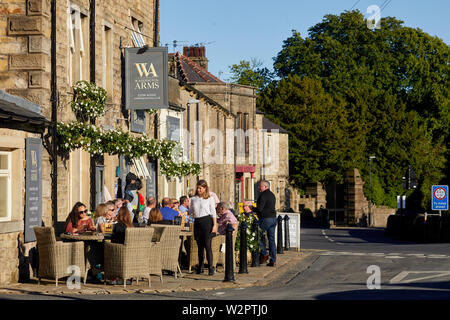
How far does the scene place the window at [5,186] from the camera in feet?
51.5

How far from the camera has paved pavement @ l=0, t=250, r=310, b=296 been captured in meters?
13.8

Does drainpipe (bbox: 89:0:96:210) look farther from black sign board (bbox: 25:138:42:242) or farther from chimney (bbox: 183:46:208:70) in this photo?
chimney (bbox: 183:46:208:70)

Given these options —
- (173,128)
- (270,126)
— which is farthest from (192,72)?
(173,128)

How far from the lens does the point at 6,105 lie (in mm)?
15555

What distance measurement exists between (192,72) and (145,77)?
33273mm

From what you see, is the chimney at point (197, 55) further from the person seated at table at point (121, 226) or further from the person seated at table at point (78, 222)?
the person seated at table at point (121, 226)

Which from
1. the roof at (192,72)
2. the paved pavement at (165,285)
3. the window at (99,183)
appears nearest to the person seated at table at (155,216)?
the paved pavement at (165,285)

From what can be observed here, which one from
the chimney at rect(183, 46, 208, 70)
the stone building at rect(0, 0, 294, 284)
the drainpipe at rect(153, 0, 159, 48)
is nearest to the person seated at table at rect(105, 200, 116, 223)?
the stone building at rect(0, 0, 294, 284)

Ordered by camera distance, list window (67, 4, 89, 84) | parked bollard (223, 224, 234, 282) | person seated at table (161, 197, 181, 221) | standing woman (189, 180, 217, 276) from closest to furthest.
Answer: parked bollard (223, 224, 234, 282) → standing woman (189, 180, 217, 276) → person seated at table (161, 197, 181, 221) → window (67, 4, 89, 84)

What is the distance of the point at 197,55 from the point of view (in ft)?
203

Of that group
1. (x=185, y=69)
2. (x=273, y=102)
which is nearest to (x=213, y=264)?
(x=185, y=69)

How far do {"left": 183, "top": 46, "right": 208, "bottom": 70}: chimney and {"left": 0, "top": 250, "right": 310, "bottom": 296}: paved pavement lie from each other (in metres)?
44.5

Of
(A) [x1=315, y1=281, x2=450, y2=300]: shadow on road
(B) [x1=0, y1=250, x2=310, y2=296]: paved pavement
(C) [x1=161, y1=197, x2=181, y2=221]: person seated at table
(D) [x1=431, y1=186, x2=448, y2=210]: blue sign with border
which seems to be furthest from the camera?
(D) [x1=431, y1=186, x2=448, y2=210]: blue sign with border

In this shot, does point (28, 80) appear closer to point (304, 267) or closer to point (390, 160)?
point (304, 267)
